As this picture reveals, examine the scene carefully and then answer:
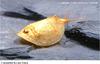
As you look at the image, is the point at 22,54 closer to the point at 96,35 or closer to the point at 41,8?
the point at 41,8

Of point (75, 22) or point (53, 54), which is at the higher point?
point (75, 22)

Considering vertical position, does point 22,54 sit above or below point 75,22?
below

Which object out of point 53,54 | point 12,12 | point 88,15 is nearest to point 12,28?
point 12,12

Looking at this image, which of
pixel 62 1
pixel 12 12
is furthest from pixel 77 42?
pixel 12 12

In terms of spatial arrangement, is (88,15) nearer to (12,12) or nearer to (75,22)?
(75,22)

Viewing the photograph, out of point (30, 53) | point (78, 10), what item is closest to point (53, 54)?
point (30, 53)

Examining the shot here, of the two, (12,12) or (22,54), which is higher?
(12,12)

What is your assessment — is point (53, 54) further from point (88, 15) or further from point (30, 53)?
point (88, 15)
